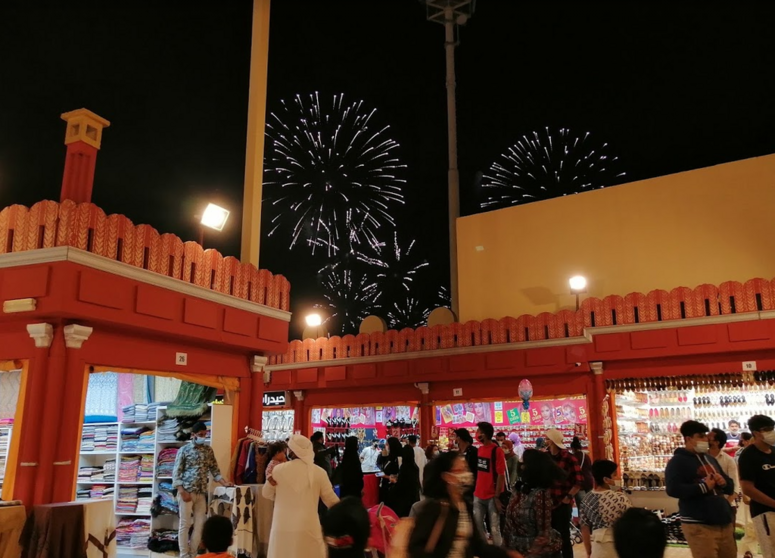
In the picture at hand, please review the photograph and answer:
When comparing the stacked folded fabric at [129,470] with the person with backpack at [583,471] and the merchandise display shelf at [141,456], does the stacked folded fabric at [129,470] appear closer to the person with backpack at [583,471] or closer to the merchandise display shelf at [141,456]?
the merchandise display shelf at [141,456]

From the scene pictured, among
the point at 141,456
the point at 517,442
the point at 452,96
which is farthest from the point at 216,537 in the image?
the point at 452,96

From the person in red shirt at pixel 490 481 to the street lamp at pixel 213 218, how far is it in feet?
16.0

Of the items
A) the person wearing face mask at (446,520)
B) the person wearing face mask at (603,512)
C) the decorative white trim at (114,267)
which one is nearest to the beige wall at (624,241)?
the decorative white trim at (114,267)

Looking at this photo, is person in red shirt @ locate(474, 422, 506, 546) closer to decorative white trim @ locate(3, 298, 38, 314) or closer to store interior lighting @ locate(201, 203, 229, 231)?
store interior lighting @ locate(201, 203, 229, 231)

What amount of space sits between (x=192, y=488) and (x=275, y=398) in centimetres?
795

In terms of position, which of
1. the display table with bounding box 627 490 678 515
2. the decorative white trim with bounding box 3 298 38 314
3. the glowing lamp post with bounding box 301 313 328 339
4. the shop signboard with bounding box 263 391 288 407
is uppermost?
the glowing lamp post with bounding box 301 313 328 339

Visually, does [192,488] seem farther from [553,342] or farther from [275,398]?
[275,398]

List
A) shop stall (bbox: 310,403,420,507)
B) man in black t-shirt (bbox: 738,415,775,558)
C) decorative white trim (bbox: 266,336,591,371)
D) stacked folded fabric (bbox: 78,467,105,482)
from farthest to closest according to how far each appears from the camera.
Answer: shop stall (bbox: 310,403,420,507) < decorative white trim (bbox: 266,336,591,371) < stacked folded fabric (bbox: 78,467,105,482) < man in black t-shirt (bbox: 738,415,775,558)

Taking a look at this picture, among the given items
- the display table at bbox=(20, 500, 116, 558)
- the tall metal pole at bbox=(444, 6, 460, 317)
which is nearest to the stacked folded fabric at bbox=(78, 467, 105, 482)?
the display table at bbox=(20, 500, 116, 558)

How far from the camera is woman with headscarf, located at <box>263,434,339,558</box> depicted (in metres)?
5.38

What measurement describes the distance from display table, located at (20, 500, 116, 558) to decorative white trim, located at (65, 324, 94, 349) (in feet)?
5.57

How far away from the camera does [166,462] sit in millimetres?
9703

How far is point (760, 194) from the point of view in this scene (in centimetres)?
1297

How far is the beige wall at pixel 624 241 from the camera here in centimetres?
1307
